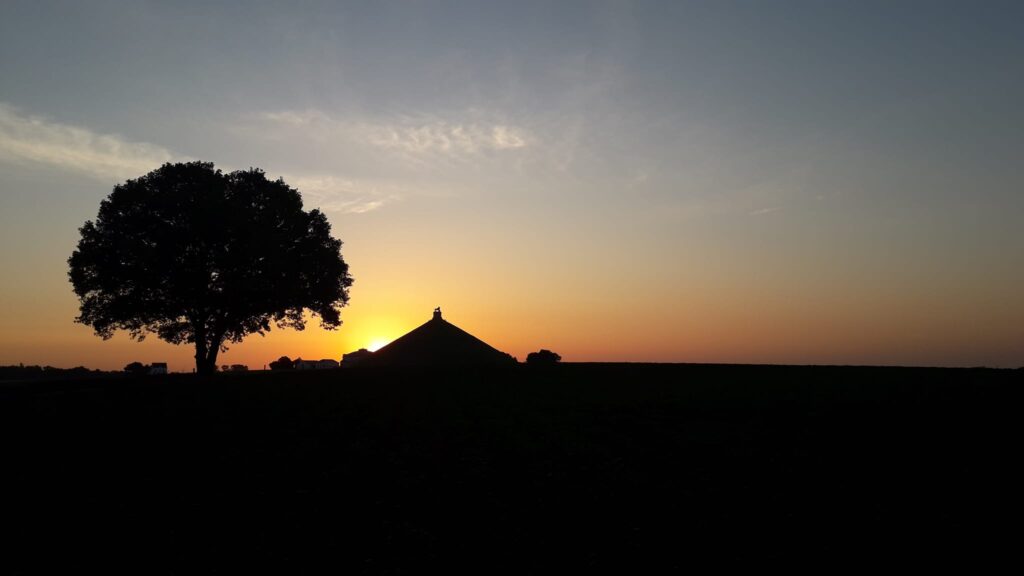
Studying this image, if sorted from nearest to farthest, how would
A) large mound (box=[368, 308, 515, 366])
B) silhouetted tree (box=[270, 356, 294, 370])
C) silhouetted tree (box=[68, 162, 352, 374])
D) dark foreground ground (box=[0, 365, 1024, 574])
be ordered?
dark foreground ground (box=[0, 365, 1024, 574]), silhouetted tree (box=[68, 162, 352, 374]), large mound (box=[368, 308, 515, 366]), silhouetted tree (box=[270, 356, 294, 370])

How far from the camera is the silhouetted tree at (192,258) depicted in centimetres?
4784

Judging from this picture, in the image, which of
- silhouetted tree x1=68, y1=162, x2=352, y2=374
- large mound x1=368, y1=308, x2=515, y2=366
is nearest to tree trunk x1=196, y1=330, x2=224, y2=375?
silhouetted tree x1=68, y1=162, x2=352, y2=374

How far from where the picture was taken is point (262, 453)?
62.2ft

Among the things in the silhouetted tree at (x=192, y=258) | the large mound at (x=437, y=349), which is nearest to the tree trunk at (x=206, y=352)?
the silhouetted tree at (x=192, y=258)

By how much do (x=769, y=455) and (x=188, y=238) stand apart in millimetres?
42929

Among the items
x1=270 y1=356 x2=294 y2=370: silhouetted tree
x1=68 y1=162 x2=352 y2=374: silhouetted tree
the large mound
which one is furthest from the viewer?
x1=270 y1=356 x2=294 y2=370: silhouetted tree

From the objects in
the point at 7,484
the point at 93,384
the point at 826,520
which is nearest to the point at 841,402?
the point at 826,520

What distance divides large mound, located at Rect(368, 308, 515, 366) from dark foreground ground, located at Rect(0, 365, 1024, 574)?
31.7m

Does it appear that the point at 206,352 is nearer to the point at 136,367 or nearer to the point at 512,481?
the point at 136,367

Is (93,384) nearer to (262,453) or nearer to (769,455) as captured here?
(262,453)

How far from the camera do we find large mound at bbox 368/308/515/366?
202 feet

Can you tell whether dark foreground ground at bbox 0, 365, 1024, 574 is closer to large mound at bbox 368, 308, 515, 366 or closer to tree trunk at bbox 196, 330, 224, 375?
tree trunk at bbox 196, 330, 224, 375

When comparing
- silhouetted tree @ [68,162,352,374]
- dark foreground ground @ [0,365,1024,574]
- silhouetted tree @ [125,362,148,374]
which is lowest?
dark foreground ground @ [0,365,1024,574]

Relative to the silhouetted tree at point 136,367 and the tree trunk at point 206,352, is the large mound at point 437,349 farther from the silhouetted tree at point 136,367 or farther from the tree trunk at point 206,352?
the silhouetted tree at point 136,367
